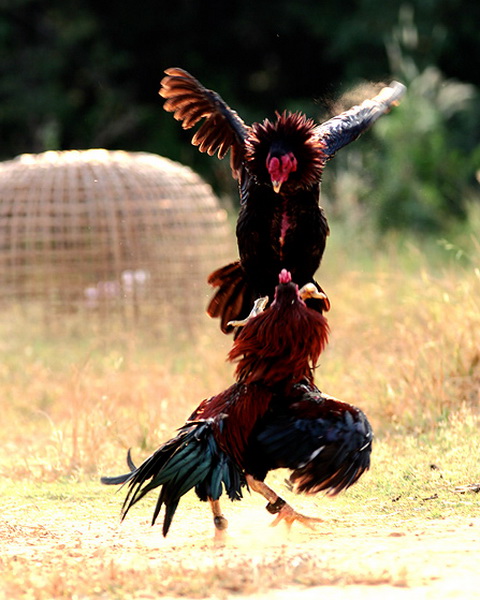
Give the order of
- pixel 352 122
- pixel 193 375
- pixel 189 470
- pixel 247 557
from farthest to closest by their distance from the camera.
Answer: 1. pixel 193 375
2. pixel 352 122
3. pixel 189 470
4. pixel 247 557

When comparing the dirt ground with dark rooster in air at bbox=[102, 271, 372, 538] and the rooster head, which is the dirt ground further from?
the rooster head

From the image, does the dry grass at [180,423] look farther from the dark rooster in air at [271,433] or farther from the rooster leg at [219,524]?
the dark rooster in air at [271,433]

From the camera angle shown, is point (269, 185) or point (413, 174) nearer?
point (269, 185)

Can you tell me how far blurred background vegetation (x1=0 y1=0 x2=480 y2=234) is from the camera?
1691 cm

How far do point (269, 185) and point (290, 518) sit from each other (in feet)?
4.41

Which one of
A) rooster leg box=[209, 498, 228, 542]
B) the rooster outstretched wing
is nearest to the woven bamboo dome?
the rooster outstretched wing

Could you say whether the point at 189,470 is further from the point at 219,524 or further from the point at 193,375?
the point at 193,375

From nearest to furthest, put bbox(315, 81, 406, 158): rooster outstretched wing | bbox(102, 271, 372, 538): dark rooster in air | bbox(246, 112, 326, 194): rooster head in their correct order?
1. bbox(102, 271, 372, 538): dark rooster in air
2. bbox(246, 112, 326, 194): rooster head
3. bbox(315, 81, 406, 158): rooster outstretched wing

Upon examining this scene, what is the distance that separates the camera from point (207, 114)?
4.99m

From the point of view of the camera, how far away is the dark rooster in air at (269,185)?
13.6 feet

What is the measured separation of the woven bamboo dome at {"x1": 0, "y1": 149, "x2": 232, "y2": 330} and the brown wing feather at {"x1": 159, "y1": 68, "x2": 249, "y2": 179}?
3.76 m

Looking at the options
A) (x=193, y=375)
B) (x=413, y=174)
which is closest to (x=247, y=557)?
(x=193, y=375)

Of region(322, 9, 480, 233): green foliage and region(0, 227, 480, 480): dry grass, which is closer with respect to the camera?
region(0, 227, 480, 480): dry grass

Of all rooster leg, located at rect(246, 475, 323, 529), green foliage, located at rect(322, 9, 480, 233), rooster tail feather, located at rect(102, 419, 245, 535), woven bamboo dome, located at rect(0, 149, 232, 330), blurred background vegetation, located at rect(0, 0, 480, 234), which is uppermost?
blurred background vegetation, located at rect(0, 0, 480, 234)
